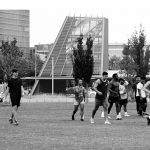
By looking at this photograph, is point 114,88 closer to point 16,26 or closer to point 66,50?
point 66,50

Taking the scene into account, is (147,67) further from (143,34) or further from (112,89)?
(112,89)

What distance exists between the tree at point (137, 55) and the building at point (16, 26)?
12379cm

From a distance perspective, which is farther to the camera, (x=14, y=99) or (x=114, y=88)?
(x=114, y=88)

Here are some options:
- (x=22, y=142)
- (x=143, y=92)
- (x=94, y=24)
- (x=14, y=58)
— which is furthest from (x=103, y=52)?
(x=22, y=142)

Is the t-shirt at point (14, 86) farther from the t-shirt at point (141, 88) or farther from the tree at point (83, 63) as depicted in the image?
Answer: the tree at point (83, 63)

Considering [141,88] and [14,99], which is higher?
[141,88]

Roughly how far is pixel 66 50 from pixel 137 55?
1461 inches

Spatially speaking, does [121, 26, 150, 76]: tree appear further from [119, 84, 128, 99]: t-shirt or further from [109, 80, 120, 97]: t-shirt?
[109, 80, 120, 97]: t-shirt

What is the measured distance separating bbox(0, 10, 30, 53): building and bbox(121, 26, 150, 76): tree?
124 m

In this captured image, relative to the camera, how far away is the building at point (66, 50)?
82875 mm

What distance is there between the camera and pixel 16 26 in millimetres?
177250

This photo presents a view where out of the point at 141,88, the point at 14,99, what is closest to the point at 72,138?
the point at 14,99

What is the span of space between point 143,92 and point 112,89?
45.8 inches

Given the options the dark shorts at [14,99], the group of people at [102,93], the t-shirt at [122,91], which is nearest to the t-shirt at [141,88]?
the group of people at [102,93]
